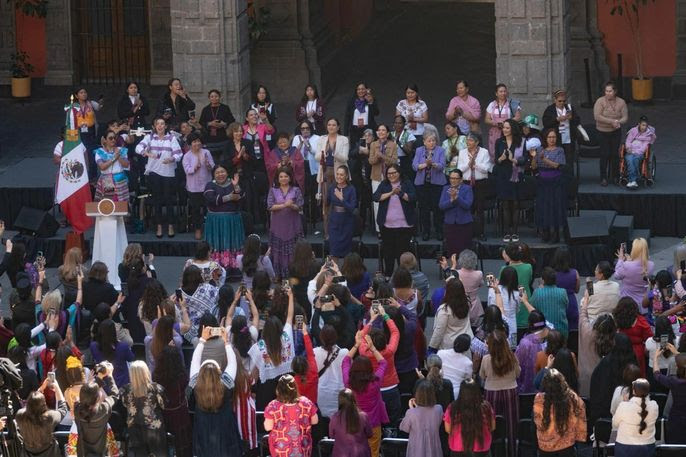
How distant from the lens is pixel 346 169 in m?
23.2

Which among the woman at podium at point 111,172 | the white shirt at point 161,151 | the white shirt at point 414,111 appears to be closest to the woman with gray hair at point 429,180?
the white shirt at point 414,111

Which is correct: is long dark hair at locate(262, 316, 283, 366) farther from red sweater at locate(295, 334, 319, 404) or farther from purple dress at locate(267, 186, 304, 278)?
purple dress at locate(267, 186, 304, 278)

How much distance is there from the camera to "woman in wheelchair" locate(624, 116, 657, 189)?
25366mm

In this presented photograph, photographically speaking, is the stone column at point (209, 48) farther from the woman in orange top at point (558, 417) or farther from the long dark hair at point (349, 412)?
the woman in orange top at point (558, 417)

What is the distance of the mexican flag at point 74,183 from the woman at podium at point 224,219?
1.83 m

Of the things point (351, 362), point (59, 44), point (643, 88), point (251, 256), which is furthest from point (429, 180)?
point (59, 44)

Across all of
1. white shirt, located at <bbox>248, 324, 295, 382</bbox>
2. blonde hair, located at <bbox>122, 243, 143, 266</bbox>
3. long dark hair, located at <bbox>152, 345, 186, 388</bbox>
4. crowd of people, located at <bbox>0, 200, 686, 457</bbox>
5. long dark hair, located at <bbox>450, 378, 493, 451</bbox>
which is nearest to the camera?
long dark hair, located at <bbox>450, 378, 493, 451</bbox>

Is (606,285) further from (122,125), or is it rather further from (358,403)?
(122,125)

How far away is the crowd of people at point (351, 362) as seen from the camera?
55.9 feet

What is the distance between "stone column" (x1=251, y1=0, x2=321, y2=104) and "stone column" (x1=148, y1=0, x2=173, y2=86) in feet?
5.97

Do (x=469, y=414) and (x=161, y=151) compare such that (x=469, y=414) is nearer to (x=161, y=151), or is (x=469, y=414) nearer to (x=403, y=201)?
(x=403, y=201)

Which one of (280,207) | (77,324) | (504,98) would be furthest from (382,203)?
(77,324)

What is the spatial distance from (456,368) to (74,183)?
8.05 meters

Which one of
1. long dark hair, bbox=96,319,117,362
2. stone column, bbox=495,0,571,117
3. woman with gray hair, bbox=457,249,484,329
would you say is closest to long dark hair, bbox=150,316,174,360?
long dark hair, bbox=96,319,117,362
